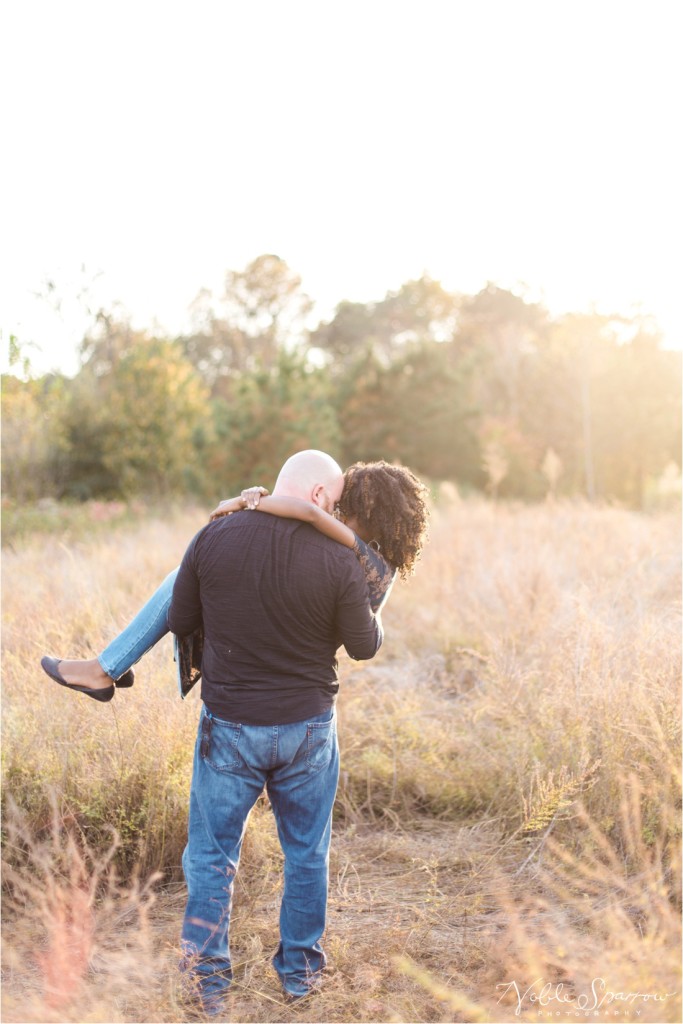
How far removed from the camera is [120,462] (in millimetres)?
19656

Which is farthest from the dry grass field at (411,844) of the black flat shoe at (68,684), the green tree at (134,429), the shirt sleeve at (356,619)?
the green tree at (134,429)

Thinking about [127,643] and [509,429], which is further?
[509,429]

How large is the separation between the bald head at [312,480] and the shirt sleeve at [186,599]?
31cm

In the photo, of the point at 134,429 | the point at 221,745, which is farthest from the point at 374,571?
the point at 134,429

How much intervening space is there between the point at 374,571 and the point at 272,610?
0.37 m

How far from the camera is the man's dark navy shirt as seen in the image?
2.62 meters

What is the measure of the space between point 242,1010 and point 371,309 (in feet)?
136

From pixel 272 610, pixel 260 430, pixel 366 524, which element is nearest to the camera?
pixel 272 610

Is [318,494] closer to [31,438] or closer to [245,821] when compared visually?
[245,821]

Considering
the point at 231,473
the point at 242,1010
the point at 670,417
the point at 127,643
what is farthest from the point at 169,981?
the point at 670,417

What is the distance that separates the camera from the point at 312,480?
277 centimetres

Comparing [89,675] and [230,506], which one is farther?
[89,675]

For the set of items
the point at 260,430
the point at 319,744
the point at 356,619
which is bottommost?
the point at 319,744

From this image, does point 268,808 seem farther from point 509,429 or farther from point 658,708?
point 509,429
